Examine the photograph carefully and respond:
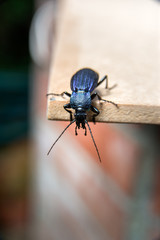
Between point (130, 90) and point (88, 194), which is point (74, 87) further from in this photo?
point (88, 194)

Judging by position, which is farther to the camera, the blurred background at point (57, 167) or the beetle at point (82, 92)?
the blurred background at point (57, 167)

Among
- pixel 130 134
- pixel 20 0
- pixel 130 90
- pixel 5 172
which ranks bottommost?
pixel 5 172

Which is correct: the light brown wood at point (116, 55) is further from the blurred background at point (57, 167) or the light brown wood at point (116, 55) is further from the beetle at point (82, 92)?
the blurred background at point (57, 167)

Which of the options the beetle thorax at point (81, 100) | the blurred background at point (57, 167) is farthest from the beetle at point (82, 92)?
the blurred background at point (57, 167)

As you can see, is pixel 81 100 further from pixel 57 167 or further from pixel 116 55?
pixel 57 167

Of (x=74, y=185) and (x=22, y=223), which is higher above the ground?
(x=74, y=185)

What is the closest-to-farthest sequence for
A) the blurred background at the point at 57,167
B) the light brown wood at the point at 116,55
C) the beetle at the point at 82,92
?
the light brown wood at the point at 116,55, the beetle at the point at 82,92, the blurred background at the point at 57,167

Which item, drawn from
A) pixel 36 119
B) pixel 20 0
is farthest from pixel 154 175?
pixel 20 0
